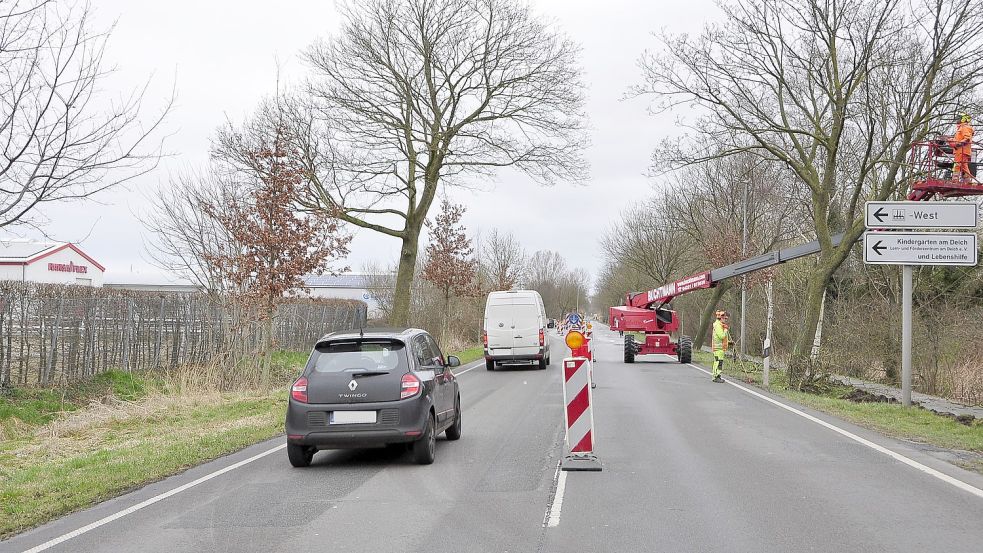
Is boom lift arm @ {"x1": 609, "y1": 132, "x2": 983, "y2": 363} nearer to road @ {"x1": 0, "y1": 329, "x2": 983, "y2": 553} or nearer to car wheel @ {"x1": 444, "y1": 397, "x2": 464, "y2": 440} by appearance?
road @ {"x1": 0, "y1": 329, "x2": 983, "y2": 553}

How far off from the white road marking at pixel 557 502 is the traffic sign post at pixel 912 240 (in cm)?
900

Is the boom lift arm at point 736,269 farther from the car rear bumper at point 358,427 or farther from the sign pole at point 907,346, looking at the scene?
the car rear bumper at point 358,427

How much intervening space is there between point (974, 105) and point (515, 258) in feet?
147

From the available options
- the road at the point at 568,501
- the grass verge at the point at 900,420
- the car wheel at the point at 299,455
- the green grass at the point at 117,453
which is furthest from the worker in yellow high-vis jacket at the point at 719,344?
the car wheel at the point at 299,455

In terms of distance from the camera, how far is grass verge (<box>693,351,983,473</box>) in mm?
11156

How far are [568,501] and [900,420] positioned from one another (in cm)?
838

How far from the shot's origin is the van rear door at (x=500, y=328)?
26.2 meters

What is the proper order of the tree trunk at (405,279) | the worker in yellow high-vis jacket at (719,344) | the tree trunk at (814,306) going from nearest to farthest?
the worker in yellow high-vis jacket at (719,344) < the tree trunk at (814,306) < the tree trunk at (405,279)

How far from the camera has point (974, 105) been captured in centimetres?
1919

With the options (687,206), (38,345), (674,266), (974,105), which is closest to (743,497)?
(38,345)

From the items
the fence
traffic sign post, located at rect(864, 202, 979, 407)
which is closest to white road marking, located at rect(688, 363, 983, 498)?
traffic sign post, located at rect(864, 202, 979, 407)

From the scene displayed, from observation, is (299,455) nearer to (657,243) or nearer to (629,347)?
(629,347)

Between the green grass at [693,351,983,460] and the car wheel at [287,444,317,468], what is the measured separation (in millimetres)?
7136

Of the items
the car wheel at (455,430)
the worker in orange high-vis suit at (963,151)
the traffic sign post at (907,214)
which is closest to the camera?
the car wheel at (455,430)
